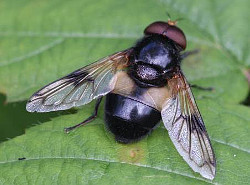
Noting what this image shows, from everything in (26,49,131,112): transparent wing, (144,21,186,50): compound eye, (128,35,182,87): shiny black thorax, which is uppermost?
(144,21,186,50): compound eye

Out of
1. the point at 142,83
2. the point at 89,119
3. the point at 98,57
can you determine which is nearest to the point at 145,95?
the point at 142,83

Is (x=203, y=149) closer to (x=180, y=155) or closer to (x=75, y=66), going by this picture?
(x=180, y=155)

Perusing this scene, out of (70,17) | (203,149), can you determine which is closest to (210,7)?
(70,17)

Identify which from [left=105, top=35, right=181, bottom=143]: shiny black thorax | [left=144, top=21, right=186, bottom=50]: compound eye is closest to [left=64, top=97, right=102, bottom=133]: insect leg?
[left=105, top=35, right=181, bottom=143]: shiny black thorax

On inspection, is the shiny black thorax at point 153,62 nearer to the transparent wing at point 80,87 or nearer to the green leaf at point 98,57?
the transparent wing at point 80,87

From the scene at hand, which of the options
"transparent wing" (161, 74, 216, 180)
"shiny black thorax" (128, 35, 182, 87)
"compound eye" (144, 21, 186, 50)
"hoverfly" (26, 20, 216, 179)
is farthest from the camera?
"compound eye" (144, 21, 186, 50)

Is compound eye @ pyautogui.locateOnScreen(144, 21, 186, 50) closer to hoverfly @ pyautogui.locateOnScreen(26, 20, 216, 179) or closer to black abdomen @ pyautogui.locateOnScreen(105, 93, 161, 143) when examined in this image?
hoverfly @ pyautogui.locateOnScreen(26, 20, 216, 179)

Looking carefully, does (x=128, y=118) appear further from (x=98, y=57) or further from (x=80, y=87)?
(x=98, y=57)
